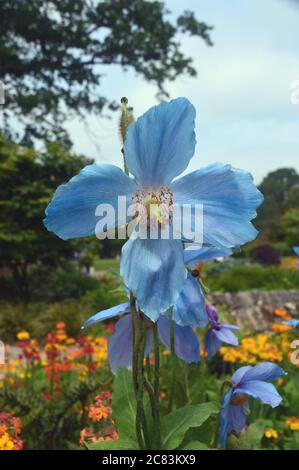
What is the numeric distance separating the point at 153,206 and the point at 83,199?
100 millimetres

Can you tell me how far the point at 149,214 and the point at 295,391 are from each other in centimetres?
218

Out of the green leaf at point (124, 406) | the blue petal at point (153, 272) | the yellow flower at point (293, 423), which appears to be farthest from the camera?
the yellow flower at point (293, 423)

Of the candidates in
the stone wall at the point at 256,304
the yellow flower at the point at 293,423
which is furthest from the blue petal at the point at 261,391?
the stone wall at the point at 256,304

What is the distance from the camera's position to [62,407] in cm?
212

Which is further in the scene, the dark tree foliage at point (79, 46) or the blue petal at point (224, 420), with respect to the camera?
the dark tree foliage at point (79, 46)

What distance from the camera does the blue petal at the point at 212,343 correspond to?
1.33 metres

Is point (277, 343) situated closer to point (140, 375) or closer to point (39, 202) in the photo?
point (140, 375)

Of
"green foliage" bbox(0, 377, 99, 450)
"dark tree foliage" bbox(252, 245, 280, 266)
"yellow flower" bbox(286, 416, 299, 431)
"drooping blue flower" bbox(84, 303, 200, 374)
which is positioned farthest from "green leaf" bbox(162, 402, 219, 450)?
"dark tree foliage" bbox(252, 245, 280, 266)

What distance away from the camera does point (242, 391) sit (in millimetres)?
1067

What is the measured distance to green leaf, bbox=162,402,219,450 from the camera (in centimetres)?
87

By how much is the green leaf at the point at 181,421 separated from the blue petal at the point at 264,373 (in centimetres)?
21

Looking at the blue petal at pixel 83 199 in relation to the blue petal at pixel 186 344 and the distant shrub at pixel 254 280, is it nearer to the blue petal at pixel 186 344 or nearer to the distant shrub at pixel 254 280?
the blue petal at pixel 186 344

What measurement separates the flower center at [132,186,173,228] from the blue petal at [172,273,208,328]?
171mm
